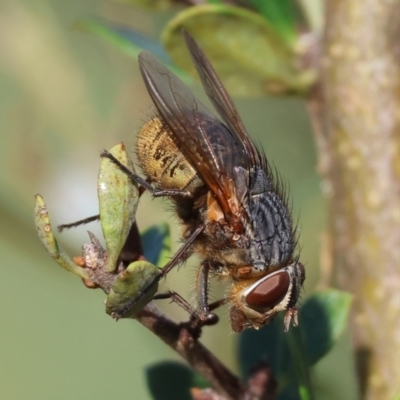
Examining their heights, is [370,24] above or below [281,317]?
above

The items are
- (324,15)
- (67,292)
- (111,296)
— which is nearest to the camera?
(111,296)

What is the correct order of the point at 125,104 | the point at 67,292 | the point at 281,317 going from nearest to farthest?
the point at 281,317 → the point at 125,104 → the point at 67,292

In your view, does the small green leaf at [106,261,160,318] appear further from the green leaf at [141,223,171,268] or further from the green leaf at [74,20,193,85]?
Answer: the green leaf at [74,20,193,85]

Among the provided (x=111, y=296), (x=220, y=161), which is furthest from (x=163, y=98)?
(x=111, y=296)

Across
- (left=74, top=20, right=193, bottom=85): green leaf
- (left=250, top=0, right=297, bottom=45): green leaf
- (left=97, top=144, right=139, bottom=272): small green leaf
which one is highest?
(left=74, top=20, right=193, bottom=85): green leaf

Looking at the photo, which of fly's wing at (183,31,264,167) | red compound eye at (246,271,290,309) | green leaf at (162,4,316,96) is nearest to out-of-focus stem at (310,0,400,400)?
green leaf at (162,4,316,96)

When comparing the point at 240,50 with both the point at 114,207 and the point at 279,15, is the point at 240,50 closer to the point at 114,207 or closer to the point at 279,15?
the point at 279,15

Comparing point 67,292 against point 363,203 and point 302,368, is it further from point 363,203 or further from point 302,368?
point 302,368
